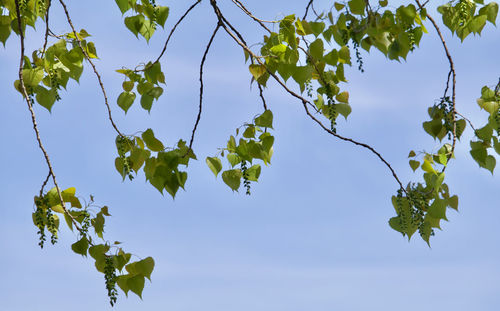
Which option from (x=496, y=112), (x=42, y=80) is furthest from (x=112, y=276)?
(x=496, y=112)

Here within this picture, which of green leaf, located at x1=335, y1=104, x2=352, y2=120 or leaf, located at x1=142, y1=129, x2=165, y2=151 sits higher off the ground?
green leaf, located at x1=335, y1=104, x2=352, y2=120

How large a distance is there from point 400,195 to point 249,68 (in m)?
0.80

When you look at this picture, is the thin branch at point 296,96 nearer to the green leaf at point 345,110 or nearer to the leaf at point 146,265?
the green leaf at point 345,110

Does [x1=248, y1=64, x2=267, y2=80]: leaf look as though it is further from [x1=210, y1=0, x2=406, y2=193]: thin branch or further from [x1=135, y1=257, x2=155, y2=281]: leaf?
[x1=135, y1=257, x2=155, y2=281]: leaf

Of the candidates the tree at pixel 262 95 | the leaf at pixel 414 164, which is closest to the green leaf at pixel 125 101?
the tree at pixel 262 95

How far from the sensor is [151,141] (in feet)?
7.59

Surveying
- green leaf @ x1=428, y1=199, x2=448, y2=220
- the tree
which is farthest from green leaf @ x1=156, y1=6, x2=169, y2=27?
green leaf @ x1=428, y1=199, x2=448, y2=220

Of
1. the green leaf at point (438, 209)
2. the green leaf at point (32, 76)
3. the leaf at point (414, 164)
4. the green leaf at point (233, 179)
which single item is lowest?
the green leaf at point (438, 209)

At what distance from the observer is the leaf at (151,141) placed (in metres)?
2.30

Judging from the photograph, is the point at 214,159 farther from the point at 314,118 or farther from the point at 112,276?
the point at 112,276

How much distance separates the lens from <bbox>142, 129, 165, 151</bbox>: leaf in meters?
2.30

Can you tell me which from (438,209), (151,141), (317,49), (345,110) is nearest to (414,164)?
(438,209)

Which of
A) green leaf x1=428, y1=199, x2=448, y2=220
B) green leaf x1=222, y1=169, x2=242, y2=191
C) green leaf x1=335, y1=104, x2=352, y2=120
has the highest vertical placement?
green leaf x1=335, y1=104, x2=352, y2=120

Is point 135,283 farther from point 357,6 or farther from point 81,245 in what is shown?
point 357,6
